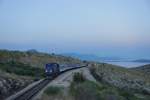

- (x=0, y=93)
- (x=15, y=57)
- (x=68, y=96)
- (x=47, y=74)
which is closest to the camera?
(x=68, y=96)

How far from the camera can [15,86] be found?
137ft

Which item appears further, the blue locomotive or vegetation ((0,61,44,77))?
the blue locomotive

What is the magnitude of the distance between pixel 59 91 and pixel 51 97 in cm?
142

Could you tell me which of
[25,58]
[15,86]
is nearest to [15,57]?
[25,58]

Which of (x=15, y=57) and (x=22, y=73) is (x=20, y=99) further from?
(x=15, y=57)

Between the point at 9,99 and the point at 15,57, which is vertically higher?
the point at 15,57

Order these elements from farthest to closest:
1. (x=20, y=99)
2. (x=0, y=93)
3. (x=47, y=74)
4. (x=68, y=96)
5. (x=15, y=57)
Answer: (x=15, y=57)
(x=47, y=74)
(x=0, y=93)
(x=20, y=99)
(x=68, y=96)

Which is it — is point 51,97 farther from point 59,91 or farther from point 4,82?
point 4,82

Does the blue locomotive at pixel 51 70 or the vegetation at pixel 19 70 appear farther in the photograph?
the blue locomotive at pixel 51 70

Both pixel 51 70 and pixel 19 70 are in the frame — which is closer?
pixel 51 70

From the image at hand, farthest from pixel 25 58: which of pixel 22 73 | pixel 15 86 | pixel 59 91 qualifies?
pixel 59 91

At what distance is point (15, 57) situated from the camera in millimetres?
91125

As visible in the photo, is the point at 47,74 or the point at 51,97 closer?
the point at 51,97

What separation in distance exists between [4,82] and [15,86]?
1.79m
